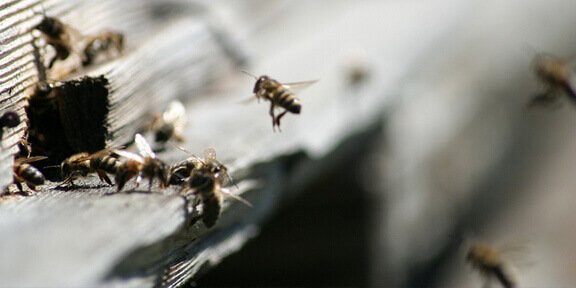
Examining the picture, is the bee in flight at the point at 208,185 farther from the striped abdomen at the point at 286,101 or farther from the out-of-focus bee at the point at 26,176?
the striped abdomen at the point at 286,101

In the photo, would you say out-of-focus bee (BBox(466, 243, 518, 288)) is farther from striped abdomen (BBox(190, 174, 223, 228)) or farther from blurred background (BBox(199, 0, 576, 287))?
striped abdomen (BBox(190, 174, 223, 228))

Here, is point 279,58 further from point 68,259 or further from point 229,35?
point 68,259

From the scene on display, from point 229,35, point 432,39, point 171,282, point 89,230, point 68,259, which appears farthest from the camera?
point 432,39

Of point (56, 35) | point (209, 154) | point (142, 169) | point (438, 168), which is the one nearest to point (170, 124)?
point (209, 154)

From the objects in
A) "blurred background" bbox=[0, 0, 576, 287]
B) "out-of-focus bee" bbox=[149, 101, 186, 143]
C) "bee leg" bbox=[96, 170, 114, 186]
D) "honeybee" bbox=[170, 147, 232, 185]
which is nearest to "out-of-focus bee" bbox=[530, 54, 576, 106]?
"blurred background" bbox=[0, 0, 576, 287]

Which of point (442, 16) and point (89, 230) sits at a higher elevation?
point (442, 16)

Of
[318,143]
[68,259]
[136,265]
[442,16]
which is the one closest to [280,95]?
[318,143]

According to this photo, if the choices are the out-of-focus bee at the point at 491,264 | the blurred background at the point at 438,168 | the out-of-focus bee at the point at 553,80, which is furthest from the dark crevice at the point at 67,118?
the out-of-focus bee at the point at 553,80
